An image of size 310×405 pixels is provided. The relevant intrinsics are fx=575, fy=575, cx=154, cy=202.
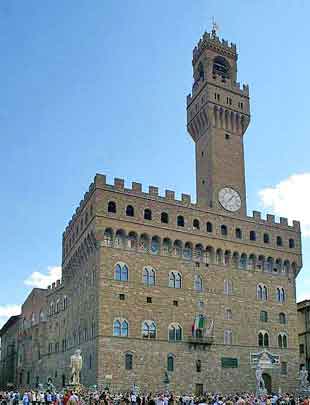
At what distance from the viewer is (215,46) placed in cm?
6106

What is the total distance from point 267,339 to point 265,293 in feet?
14.1

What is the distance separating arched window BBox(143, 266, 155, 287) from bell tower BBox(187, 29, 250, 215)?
28.2 feet

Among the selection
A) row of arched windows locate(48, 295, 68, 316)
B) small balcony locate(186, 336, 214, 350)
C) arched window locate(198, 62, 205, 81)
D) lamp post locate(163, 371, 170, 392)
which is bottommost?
A: lamp post locate(163, 371, 170, 392)

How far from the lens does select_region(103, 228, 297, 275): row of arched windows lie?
4856 cm

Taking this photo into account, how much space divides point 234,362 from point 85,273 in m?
15.4

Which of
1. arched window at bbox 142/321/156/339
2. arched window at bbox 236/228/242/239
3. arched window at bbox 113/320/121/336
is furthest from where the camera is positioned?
arched window at bbox 236/228/242/239

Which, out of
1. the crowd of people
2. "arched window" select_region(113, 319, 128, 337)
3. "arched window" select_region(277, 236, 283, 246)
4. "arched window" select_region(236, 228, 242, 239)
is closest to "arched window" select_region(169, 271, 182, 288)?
"arched window" select_region(113, 319, 128, 337)

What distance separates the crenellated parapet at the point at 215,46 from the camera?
60781 millimetres

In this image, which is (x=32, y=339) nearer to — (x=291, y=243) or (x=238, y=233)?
(x=238, y=233)

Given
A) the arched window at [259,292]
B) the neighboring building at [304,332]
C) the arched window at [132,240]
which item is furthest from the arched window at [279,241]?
the arched window at [132,240]

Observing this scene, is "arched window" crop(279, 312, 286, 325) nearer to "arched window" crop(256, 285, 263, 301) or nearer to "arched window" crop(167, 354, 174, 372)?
"arched window" crop(256, 285, 263, 301)

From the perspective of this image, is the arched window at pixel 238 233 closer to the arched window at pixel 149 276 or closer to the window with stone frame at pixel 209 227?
the window with stone frame at pixel 209 227

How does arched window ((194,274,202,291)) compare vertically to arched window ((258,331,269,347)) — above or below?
above

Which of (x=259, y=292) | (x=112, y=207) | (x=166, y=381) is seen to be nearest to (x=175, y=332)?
(x=166, y=381)
